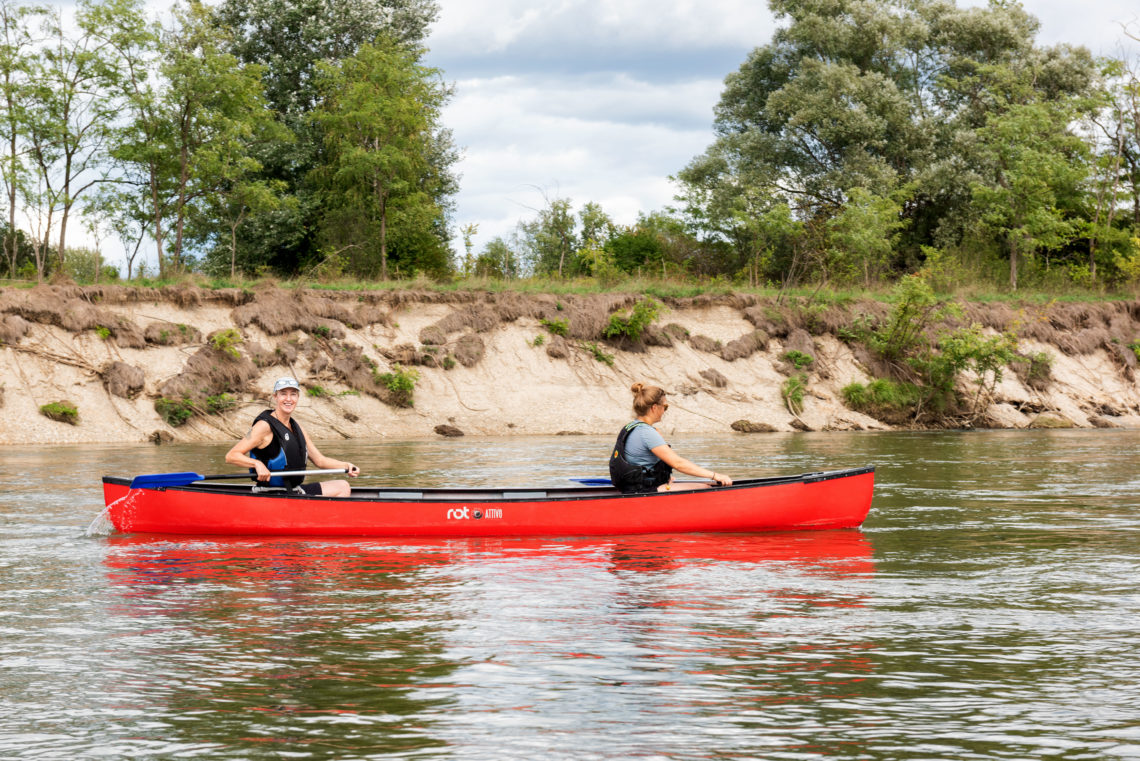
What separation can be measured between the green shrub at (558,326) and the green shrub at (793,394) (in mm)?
6450

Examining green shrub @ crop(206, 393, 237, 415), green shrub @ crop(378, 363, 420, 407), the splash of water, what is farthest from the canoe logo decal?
green shrub @ crop(378, 363, 420, 407)

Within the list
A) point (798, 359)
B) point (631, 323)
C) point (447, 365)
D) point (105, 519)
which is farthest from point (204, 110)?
point (105, 519)

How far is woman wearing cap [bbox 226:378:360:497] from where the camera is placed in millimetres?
12047

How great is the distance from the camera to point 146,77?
38219 millimetres

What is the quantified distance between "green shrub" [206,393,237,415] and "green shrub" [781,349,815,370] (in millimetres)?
15959

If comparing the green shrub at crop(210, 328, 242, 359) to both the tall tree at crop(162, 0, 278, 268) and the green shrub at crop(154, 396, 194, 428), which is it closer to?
the green shrub at crop(154, 396, 194, 428)

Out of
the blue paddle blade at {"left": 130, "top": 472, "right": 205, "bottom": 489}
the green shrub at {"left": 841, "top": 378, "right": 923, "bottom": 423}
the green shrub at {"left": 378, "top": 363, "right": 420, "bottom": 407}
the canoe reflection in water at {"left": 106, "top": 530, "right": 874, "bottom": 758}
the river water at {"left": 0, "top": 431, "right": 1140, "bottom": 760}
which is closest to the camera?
the river water at {"left": 0, "top": 431, "right": 1140, "bottom": 760}

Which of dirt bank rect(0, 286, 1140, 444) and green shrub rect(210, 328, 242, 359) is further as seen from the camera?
green shrub rect(210, 328, 242, 359)

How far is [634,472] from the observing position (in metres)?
12.4

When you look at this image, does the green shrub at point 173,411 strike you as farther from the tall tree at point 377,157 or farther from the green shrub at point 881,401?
the green shrub at point 881,401

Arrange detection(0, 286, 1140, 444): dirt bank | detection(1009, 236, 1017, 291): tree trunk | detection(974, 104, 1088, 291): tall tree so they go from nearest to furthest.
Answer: detection(0, 286, 1140, 444): dirt bank < detection(974, 104, 1088, 291): tall tree < detection(1009, 236, 1017, 291): tree trunk

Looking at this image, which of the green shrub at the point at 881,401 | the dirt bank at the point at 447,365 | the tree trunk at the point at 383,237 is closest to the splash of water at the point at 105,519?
the dirt bank at the point at 447,365

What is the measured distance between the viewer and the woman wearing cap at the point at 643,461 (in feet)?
39.8

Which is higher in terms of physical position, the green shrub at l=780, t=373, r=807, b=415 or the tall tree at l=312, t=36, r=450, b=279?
the tall tree at l=312, t=36, r=450, b=279
